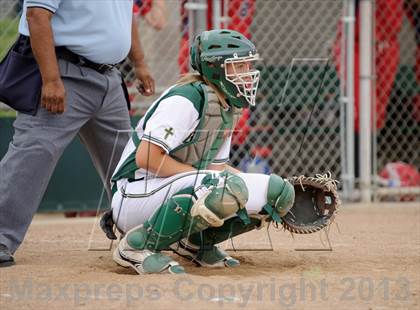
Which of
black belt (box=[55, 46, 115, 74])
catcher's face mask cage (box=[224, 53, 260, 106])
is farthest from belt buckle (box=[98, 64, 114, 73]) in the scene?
catcher's face mask cage (box=[224, 53, 260, 106])

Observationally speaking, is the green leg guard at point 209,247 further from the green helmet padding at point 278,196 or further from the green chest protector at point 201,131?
the green chest protector at point 201,131

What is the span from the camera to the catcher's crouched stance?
4.43 metres

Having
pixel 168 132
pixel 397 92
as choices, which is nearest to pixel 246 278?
pixel 168 132

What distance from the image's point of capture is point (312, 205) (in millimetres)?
4875

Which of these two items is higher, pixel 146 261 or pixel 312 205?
pixel 312 205

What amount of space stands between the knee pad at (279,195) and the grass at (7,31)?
413cm

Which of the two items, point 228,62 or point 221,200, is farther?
point 228,62

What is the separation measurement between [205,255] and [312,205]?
2.03 ft

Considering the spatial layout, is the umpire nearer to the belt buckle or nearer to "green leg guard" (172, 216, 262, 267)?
the belt buckle

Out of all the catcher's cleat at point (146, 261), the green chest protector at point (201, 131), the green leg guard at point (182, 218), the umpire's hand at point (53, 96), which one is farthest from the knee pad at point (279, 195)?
the umpire's hand at point (53, 96)

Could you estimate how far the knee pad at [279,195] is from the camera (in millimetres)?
4430

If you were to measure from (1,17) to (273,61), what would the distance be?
2555 mm

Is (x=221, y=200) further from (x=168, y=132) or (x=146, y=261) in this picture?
(x=146, y=261)

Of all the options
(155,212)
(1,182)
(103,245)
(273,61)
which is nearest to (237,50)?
(155,212)
